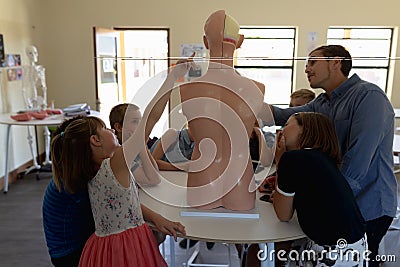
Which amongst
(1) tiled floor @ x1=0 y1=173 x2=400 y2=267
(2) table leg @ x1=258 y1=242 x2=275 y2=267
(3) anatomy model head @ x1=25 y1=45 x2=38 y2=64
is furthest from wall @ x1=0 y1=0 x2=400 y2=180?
(2) table leg @ x1=258 y1=242 x2=275 y2=267

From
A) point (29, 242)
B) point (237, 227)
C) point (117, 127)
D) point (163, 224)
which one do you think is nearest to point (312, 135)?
point (237, 227)

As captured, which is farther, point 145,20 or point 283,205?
point 145,20

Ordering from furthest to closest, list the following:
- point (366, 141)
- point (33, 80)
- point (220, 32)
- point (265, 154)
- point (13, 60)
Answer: point (33, 80) < point (13, 60) < point (265, 154) < point (366, 141) < point (220, 32)

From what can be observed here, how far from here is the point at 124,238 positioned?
1.35 meters

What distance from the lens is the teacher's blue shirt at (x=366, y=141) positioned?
1.50m

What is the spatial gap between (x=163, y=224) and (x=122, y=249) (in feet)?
0.57

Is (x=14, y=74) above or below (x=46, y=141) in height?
above

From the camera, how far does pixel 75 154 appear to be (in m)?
1.32

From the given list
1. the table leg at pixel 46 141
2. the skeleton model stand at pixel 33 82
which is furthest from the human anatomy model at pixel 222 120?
the table leg at pixel 46 141

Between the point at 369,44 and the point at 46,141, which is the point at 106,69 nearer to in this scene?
the point at 46,141

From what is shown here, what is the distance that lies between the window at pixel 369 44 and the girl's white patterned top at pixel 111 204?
421cm

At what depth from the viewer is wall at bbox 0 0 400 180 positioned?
4617 mm

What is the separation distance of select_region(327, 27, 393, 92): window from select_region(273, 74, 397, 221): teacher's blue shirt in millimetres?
3470

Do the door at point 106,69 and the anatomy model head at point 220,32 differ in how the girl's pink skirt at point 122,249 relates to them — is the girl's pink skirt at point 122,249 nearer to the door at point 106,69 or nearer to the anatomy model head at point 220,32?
the anatomy model head at point 220,32
